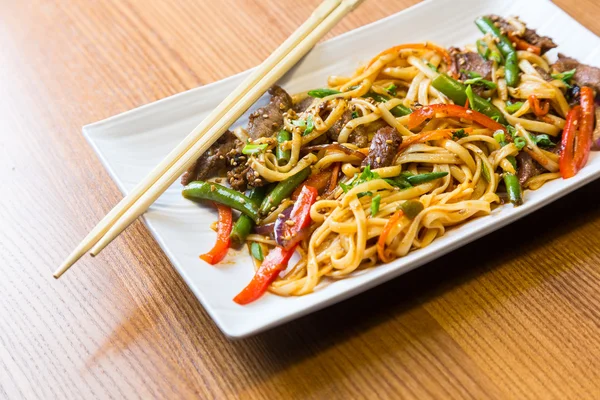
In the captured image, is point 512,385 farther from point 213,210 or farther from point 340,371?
point 213,210

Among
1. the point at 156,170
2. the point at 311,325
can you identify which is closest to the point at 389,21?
the point at 156,170

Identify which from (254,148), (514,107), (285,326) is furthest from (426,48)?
(285,326)

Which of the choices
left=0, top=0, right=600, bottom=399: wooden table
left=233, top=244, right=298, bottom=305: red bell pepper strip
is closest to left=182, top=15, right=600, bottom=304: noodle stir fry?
left=233, top=244, right=298, bottom=305: red bell pepper strip

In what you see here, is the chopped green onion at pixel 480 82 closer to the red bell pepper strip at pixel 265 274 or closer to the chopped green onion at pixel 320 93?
the chopped green onion at pixel 320 93

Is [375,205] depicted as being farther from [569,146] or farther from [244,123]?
[569,146]

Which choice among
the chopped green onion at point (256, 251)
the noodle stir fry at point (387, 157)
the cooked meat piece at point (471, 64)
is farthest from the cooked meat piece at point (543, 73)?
the chopped green onion at point (256, 251)

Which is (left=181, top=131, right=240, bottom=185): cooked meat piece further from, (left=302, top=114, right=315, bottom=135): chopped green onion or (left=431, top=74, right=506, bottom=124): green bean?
(left=431, top=74, right=506, bottom=124): green bean

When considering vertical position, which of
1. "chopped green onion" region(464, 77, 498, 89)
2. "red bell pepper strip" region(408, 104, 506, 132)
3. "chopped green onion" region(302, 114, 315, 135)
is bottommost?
"chopped green onion" region(302, 114, 315, 135)
